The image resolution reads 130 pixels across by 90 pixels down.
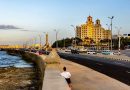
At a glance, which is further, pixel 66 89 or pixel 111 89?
pixel 111 89

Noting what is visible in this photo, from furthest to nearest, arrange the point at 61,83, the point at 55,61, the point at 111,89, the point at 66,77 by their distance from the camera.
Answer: the point at 55,61, the point at 111,89, the point at 66,77, the point at 61,83

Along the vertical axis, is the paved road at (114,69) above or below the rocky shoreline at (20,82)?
above

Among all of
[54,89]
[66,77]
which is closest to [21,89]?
[66,77]

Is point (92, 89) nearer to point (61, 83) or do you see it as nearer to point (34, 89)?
point (61, 83)

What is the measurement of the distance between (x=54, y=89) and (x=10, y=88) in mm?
19711

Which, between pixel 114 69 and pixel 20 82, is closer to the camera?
pixel 20 82

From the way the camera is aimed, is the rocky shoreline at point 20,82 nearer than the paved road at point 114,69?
No

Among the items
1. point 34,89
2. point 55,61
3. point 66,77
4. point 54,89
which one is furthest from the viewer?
point 55,61

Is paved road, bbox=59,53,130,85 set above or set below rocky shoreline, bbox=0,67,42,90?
above

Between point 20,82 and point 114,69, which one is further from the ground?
point 114,69

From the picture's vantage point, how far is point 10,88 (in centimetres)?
3403

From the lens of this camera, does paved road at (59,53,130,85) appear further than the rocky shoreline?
No

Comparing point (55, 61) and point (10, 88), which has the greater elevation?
point (55, 61)

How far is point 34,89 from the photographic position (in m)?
32.1
